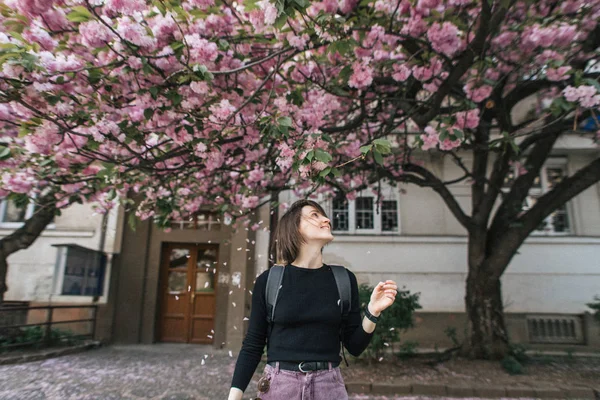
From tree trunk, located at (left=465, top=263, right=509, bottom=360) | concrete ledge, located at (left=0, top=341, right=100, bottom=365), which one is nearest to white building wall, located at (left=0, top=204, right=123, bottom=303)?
concrete ledge, located at (left=0, top=341, right=100, bottom=365)

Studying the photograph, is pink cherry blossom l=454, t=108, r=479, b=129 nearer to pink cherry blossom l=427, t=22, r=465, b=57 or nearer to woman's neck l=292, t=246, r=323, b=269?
pink cherry blossom l=427, t=22, r=465, b=57

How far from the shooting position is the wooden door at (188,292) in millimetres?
9336

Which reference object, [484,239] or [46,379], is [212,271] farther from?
[484,239]

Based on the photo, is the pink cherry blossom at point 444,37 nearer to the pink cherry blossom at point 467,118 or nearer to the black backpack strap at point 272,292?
the pink cherry blossom at point 467,118

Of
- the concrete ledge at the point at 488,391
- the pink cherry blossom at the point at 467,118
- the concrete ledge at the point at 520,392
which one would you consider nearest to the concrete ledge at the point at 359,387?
the concrete ledge at the point at 488,391

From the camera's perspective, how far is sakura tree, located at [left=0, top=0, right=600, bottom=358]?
3.15 m

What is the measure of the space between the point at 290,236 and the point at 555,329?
9.19 meters

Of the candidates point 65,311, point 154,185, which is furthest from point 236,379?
point 65,311

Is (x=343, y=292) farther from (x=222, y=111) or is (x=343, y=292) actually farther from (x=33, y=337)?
(x=33, y=337)

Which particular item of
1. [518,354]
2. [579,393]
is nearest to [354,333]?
[579,393]

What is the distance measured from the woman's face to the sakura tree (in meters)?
0.70

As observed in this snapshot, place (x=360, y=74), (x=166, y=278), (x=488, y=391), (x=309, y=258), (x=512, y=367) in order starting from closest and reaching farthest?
(x=309, y=258), (x=360, y=74), (x=488, y=391), (x=512, y=367), (x=166, y=278)

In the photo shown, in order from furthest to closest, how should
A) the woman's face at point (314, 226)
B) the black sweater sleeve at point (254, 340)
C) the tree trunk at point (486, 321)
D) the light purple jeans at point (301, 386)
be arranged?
1. the tree trunk at point (486, 321)
2. the woman's face at point (314, 226)
3. the black sweater sleeve at point (254, 340)
4. the light purple jeans at point (301, 386)

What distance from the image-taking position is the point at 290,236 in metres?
2.08
